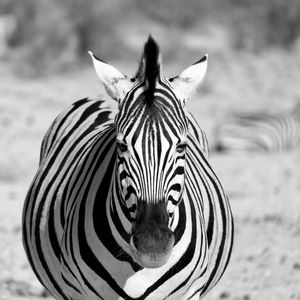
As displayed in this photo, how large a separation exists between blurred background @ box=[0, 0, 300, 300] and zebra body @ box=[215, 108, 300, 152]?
250 millimetres

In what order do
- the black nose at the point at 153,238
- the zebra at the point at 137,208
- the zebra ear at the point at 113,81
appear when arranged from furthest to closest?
the zebra ear at the point at 113,81, the zebra at the point at 137,208, the black nose at the point at 153,238

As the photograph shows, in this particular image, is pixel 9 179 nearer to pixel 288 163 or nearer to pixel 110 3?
pixel 288 163

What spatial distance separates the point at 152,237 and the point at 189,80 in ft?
2.45

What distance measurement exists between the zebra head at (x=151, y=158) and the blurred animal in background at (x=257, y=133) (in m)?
9.29

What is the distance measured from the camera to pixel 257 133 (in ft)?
42.4

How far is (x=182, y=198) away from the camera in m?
3.46

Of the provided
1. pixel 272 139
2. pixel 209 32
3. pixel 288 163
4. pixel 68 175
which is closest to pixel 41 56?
pixel 209 32

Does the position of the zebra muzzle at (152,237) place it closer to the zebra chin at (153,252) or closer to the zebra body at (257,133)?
the zebra chin at (153,252)

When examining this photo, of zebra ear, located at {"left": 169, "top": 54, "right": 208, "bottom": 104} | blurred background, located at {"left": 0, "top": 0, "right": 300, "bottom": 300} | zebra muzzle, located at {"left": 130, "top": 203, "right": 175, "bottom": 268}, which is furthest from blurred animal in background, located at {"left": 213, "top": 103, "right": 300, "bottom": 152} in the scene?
zebra muzzle, located at {"left": 130, "top": 203, "right": 175, "bottom": 268}

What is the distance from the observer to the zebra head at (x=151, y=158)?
3.02 metres

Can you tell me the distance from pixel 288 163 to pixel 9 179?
3.55m

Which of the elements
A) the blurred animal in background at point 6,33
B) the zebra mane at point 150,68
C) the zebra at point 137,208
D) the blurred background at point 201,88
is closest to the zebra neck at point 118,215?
the zebra at point 137,208

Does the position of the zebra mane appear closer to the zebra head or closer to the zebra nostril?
the zebra head

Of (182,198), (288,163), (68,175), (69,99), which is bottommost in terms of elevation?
(182,198)
